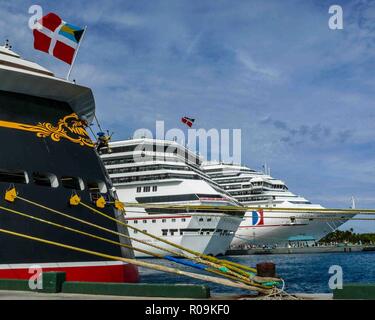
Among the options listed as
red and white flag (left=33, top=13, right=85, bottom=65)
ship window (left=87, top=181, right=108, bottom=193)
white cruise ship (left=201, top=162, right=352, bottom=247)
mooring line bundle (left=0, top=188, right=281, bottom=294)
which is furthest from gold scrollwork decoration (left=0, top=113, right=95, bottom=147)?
white cruise ship (left=201, top=162, right=352, bottom=247)

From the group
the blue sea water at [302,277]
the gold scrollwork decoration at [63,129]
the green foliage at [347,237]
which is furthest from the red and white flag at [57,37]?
the green foliage at [347,237]

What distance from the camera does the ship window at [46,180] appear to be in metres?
13.3

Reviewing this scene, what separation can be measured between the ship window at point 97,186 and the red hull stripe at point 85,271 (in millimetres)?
2411

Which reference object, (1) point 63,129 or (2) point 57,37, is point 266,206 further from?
(1) point 63,129

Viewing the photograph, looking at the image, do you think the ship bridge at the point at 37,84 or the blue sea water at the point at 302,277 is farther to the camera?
the blue sea water at the point at 302,277

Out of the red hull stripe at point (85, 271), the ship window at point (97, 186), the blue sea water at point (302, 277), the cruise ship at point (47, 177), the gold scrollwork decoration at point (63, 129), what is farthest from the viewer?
the blue sea water at point (302, 277)

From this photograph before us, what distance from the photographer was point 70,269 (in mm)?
12914

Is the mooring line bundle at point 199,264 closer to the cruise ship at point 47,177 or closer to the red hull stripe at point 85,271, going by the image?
the cruise ship at point 47,177

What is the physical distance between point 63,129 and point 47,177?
198 cm

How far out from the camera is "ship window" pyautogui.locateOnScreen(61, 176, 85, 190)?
1384 centimetres

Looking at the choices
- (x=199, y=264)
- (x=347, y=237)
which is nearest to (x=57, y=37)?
(x=199, y=264)

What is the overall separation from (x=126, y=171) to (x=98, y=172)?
51.6 metres
